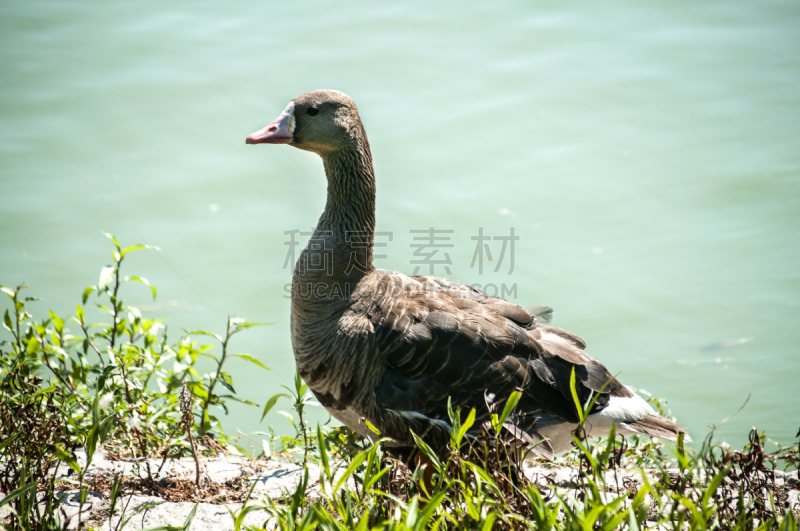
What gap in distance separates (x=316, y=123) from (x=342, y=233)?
27.6 inches

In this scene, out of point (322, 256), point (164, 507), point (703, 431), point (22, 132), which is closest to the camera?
point (164, 507)

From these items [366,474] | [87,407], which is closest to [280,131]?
[87,407]

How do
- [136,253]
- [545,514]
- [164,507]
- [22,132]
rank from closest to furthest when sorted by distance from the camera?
[545,514]
[164,507]
[136,253]
[22,132]

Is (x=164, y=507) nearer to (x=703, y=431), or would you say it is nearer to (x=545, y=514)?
(x=545, y=514)

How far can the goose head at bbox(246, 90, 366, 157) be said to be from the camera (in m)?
4.09

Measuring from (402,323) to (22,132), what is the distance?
275 inches

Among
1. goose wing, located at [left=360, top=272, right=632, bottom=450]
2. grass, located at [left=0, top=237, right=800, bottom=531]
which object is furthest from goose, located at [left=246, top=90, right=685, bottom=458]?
grass, located at [left=0, top=237, right=800, bottom=531]

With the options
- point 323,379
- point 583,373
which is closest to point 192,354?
point 323,379

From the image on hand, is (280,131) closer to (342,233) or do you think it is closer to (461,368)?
(342,233)

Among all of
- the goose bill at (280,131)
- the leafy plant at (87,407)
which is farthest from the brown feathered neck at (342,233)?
the leafy plant at (87,407)

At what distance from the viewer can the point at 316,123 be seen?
4117 mm

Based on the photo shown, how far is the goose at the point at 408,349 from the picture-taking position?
3656mm

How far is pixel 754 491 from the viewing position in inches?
106

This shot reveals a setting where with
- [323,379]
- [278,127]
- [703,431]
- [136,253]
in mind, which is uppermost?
[278,127]
